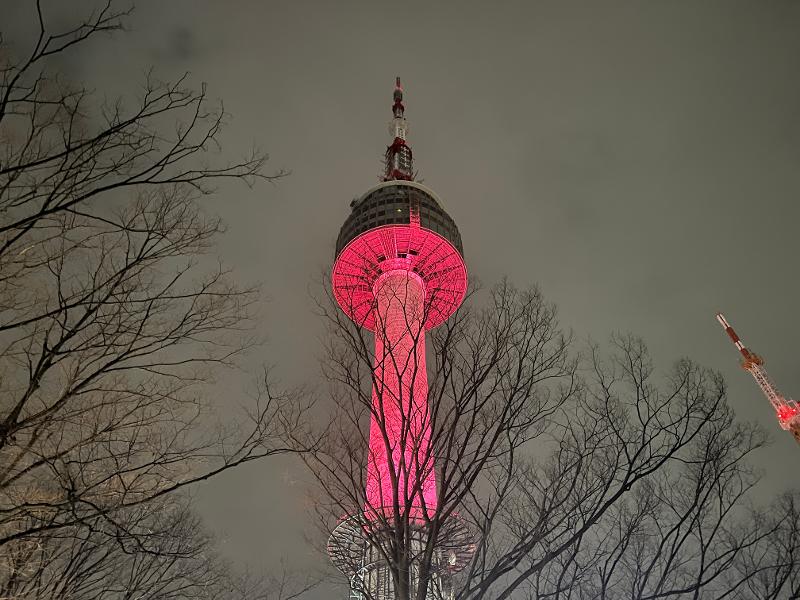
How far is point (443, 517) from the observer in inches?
259

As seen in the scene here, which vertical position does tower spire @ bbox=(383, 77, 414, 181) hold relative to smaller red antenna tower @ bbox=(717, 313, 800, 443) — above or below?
above

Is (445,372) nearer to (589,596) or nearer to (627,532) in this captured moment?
(627,532)

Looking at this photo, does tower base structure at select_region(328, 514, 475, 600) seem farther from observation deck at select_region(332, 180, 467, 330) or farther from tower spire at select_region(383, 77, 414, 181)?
tower spire at select_region(383, 77, 414, 181)

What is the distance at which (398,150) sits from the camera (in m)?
46.2

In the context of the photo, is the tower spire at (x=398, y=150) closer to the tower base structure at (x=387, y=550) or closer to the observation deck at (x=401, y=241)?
the observation deck at (x=401, y=241)

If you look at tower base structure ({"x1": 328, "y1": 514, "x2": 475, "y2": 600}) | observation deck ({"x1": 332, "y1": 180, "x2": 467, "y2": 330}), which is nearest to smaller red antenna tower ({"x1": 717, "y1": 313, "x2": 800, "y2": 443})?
observation deck ({"x1": 332, "y1": 180, "x2": 467, "y2": 330})

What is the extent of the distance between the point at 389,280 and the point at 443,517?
31249mm

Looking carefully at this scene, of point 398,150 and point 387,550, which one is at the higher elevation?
point 398,150

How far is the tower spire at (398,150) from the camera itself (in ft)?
147

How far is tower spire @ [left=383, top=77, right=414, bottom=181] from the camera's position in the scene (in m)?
44.8

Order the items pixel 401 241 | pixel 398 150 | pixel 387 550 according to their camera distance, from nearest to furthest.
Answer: pixel 387 550 → pixel 401 241 → pixel 398 150

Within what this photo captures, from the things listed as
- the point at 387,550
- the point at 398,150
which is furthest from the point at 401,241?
the point at 387,550

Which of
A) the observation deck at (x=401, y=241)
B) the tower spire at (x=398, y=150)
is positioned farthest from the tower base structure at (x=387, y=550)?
the tower spire at (x=398, y=150)

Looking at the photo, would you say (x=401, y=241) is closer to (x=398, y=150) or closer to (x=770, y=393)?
(x=398, y=150)
